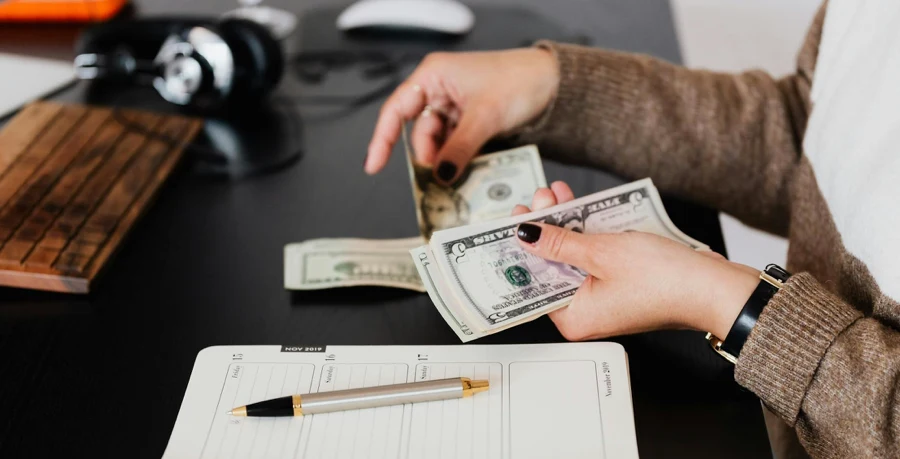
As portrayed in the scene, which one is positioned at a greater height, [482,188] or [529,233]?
[482,188]

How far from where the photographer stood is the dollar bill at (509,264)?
0.63 meters

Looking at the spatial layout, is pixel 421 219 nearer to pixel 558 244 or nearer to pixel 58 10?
pixel 558 244

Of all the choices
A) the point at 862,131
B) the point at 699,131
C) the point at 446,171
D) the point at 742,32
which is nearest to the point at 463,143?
the point at 446,171

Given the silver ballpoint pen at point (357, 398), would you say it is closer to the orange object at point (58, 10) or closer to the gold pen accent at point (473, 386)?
the gold pen accent at point (473, 386)

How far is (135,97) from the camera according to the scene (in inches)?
39.8

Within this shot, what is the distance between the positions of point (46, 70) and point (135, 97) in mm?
147

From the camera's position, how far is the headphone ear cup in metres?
0.95

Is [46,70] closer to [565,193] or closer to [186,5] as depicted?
[186,5]

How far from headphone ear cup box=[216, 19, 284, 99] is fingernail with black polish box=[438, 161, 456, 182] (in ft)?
1.07

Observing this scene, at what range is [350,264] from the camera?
0.72 meters

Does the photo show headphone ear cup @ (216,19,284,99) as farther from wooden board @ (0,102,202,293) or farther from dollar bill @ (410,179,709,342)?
dollar bill @ (410,179,709,342)

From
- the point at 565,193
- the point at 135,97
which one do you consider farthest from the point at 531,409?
the point at 135,97

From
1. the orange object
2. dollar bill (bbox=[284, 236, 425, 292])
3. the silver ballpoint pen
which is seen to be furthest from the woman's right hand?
the orange object

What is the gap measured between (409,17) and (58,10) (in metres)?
0.56
